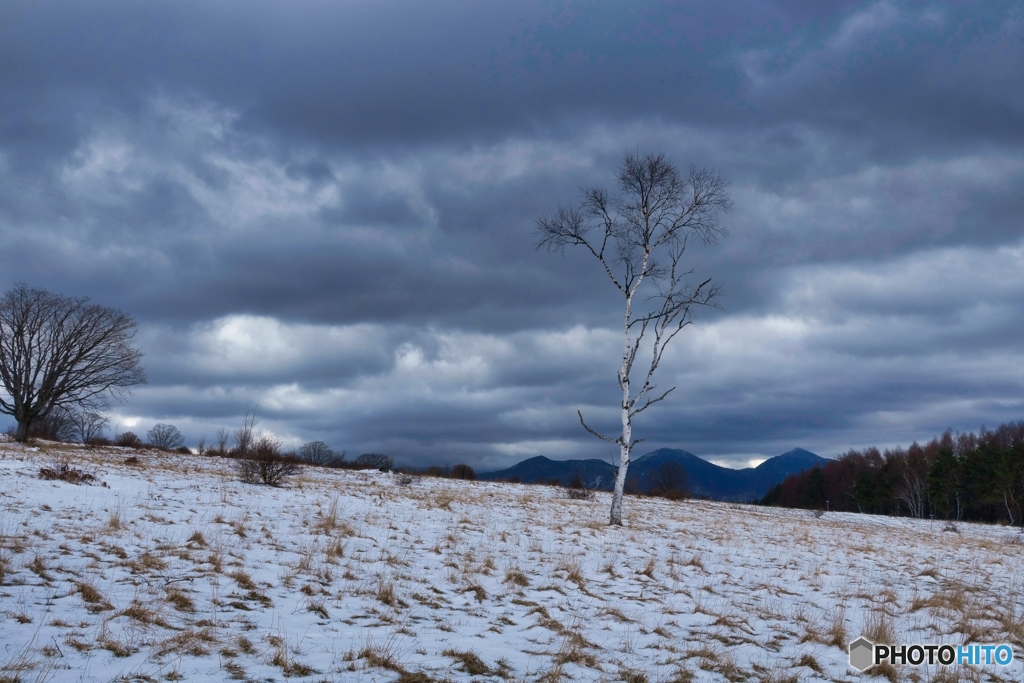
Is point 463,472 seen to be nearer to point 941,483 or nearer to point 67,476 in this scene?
point 67,476

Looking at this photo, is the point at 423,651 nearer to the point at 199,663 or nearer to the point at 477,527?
the point at 199,663

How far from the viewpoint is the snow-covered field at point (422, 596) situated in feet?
19.7

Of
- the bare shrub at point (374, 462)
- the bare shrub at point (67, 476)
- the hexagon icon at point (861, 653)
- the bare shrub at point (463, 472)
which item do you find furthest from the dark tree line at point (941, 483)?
the bare shrub at point (67, 476)

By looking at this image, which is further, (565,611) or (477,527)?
(477,527)

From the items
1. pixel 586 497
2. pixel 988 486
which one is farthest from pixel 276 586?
pixel 988 486

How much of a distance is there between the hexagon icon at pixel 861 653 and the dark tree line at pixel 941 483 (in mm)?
59717

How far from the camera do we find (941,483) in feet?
265

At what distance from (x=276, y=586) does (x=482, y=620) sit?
2.98 m

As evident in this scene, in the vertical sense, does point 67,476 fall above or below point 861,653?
above

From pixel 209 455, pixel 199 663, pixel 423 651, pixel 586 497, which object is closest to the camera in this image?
pixel 199 663

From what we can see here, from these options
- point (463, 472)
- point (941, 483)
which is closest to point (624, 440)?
point (463, 472)

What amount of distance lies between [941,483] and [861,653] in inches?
3630

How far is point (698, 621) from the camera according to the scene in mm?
8461

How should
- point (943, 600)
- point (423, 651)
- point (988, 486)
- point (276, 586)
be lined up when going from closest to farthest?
point (423, 651), point (276, 586), point (943, 600), point (988, 486)
